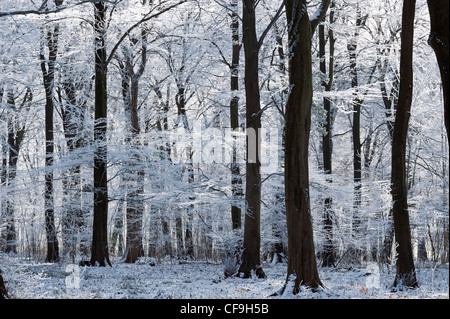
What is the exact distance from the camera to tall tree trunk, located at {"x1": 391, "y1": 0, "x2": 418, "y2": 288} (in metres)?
10.4

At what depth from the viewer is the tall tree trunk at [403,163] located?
1041 centimetres

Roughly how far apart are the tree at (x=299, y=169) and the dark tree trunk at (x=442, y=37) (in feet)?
10.6

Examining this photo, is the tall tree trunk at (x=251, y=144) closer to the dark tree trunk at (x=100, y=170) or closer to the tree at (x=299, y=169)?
the tree at (x=299, y=169)

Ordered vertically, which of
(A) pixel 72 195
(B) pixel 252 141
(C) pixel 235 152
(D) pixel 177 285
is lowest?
(D) pixel 177 285

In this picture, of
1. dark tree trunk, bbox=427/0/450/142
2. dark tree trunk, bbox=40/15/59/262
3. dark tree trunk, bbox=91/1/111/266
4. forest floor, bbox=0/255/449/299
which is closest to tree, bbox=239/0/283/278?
forest floor, bbox=0/255/449/299

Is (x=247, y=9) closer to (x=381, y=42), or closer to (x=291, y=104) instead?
(x=291, y=104)

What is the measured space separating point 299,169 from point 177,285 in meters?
4.16

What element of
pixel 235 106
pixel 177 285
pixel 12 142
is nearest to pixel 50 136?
pixel 12 142

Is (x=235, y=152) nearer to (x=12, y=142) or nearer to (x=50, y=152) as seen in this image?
(x=50, y=152)

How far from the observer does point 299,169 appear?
28.9ft

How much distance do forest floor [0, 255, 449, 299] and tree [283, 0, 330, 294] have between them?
44 centimetres

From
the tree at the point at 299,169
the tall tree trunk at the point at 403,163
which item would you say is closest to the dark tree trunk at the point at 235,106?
the tall tree trunk at the point at 403,163
